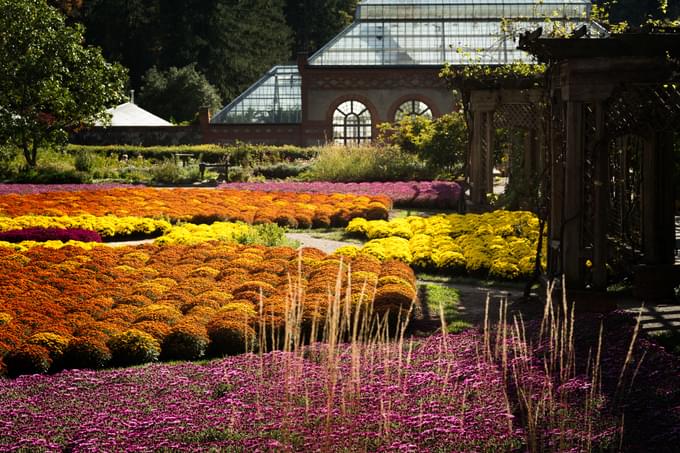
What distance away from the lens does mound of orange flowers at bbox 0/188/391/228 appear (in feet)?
61.2

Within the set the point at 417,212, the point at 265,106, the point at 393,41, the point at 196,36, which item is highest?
the point at 196,36

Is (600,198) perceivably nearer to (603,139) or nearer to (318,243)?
(603,139)

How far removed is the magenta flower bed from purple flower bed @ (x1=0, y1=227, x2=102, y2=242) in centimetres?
912

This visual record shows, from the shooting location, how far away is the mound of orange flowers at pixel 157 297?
866 cm

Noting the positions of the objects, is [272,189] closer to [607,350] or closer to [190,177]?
[190,177]

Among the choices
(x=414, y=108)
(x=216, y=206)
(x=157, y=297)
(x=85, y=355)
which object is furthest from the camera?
(x=414, y=108)

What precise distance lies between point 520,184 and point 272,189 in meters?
8.01

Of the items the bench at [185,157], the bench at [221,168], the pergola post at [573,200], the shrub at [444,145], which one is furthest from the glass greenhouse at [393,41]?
the pergola post at [573,200]

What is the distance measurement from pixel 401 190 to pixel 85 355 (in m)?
15.9

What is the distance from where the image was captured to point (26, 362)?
27.5 feet

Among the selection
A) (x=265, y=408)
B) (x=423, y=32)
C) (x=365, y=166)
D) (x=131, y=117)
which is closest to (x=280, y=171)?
(x=365, y=166)

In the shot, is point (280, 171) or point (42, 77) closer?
point (42, 77)

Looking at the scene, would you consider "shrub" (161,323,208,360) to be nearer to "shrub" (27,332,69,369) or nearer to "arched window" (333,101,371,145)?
"shrub" (27,332,69,369)

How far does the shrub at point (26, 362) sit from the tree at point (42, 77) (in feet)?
72.4
